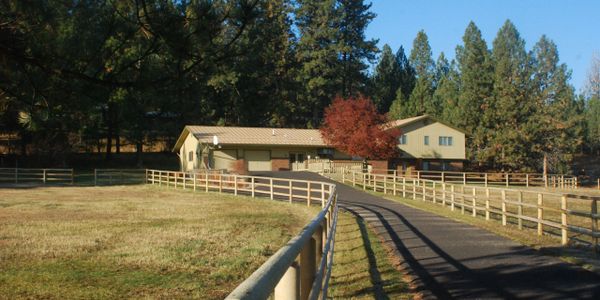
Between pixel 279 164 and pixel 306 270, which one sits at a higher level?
pixel 279 164

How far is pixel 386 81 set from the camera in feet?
278

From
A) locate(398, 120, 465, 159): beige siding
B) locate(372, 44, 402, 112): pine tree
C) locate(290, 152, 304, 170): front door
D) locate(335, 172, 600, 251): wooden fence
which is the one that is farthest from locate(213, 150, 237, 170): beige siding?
locate(372, 44, 402, 112): pine tree

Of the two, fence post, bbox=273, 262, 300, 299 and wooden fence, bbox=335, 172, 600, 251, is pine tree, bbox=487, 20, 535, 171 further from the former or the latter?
fence post, bbox=273, 262, 300, 299

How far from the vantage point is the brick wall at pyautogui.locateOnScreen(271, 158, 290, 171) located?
50.1 meters

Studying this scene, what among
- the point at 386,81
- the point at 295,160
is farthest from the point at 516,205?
the point at 386,81

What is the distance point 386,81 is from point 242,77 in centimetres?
2664

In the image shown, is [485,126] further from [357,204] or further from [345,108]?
[357,204]

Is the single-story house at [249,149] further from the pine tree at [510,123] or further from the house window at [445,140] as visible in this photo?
the pine tree at [510,123]

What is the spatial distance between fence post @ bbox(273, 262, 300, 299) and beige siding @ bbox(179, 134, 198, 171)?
46674 millimetres

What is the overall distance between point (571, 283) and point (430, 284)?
2.17 m

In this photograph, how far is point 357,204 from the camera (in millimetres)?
22281

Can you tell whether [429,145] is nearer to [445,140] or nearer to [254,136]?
[445,140]

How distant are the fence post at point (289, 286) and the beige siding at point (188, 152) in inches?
Answer: 1838

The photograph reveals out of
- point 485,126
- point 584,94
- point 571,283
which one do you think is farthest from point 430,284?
point 584,94
